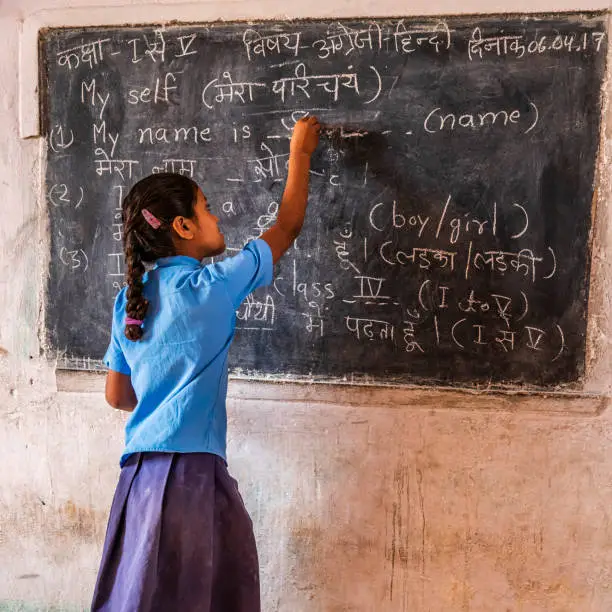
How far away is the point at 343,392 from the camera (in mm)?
2443

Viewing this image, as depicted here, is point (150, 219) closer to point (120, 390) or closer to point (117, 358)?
point (117, 358)

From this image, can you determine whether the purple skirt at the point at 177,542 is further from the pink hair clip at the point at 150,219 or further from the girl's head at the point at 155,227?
the pink hair clip at the point at 150,219

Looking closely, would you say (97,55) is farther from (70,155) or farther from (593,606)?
(593,606)

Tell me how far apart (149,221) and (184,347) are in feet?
1.25

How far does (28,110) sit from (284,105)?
3.54 feet

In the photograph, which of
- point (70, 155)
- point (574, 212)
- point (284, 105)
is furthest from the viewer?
point (70, 155)

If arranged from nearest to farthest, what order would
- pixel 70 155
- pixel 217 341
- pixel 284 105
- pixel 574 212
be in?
pixel 217 341 → pixel 574 212 → pixel 284 105 → pixel 70 155

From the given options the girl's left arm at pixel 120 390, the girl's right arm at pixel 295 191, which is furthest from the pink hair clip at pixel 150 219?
the girl's left arm at pixel 120 390

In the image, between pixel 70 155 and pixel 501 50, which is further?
pixel 70 155

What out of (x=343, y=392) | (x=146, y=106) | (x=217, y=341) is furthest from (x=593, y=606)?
(x=146, y=106)

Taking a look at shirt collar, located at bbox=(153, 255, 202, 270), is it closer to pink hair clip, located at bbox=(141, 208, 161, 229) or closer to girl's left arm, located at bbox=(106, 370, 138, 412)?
pink hair clip, located at bbox=(141, 208, 161, 229)

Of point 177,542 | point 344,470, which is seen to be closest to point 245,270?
point 177,542

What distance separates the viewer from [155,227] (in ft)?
5.96

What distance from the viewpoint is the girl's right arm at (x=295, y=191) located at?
1997 mm
